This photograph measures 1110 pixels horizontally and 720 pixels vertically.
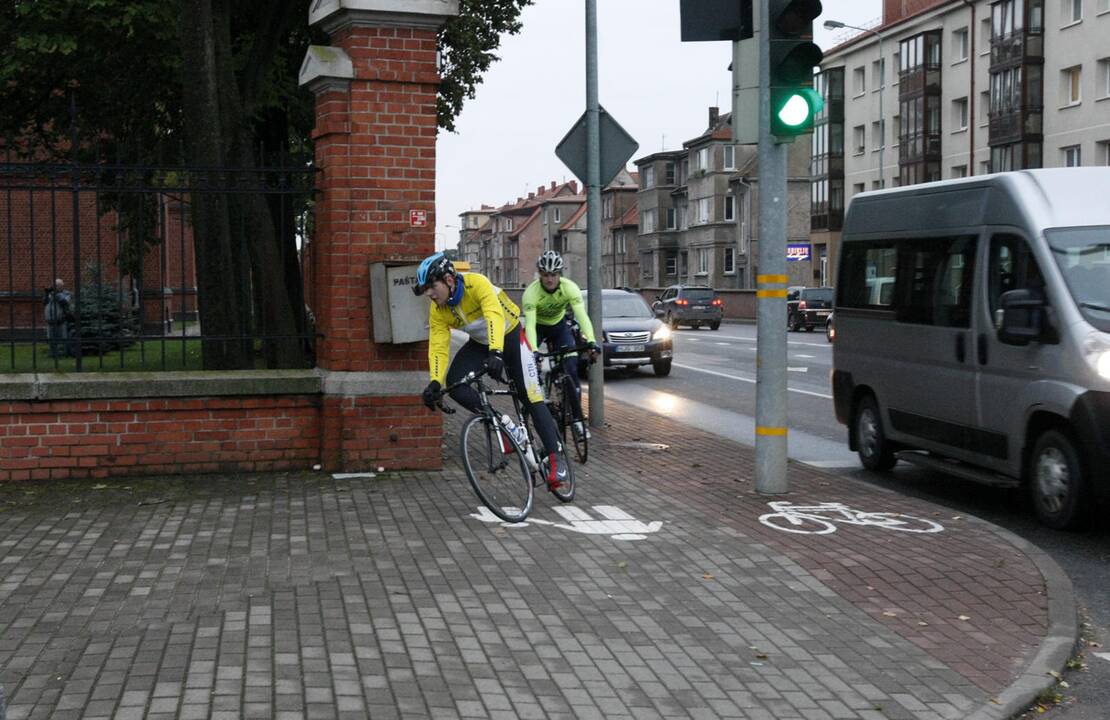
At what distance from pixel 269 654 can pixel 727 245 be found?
89.7 meters

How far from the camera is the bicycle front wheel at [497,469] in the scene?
869cm

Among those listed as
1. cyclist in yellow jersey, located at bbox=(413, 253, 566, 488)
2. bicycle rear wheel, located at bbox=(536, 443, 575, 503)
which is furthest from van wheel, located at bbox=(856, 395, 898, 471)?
cyclist in yellow jersey, located at bbox=(413, 253, 566, 488)

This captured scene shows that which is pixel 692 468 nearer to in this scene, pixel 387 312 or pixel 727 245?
pixel 387 312

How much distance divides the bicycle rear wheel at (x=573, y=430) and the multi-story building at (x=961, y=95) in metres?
44.6

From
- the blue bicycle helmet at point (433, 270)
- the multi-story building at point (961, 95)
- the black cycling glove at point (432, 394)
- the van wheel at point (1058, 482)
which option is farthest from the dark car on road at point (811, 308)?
the black cycling glove at point (432, 394)

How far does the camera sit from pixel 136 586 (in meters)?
6.71

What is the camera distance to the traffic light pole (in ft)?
31.1

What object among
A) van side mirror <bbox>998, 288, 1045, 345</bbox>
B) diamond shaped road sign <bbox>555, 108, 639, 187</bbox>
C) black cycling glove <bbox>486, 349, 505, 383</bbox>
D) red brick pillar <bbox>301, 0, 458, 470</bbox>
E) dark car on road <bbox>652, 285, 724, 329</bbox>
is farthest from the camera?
dark car on road <bbox>652, 285, 724, 329</bbox>

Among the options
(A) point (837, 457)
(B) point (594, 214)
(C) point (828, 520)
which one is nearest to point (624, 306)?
(B) point (594, 214)

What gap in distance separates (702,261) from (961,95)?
35.9 meters

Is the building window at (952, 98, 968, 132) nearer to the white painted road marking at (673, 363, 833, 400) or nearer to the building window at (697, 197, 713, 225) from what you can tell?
the building window at (697, 197, 713, 225)

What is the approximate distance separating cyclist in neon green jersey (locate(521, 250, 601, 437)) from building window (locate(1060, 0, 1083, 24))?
4669 cm

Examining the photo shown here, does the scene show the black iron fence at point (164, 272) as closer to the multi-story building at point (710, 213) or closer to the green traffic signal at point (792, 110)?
the green traffic signal at point (792, 110)

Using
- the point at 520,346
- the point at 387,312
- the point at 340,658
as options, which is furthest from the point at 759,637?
the point at 387,312
